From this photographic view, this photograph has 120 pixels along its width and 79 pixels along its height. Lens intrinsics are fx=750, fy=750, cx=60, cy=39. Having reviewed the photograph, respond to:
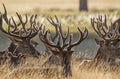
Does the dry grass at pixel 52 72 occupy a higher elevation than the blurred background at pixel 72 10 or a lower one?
higher

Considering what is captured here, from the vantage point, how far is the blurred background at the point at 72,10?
109ft

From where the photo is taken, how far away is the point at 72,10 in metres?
43.5

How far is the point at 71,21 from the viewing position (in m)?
36.8

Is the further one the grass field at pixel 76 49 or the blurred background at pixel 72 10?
the blurred background at pixel 72 10

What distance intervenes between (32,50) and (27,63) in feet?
3.90

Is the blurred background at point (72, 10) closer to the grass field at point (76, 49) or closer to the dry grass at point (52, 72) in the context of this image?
the grass field at point (76, 49)

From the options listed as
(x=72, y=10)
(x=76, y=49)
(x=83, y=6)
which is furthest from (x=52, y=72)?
(x=83, y=6)

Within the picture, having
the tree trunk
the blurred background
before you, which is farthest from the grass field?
the tree trunk

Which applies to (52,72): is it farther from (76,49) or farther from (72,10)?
(72,10)

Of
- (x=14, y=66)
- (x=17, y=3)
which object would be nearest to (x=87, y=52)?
(x=14, y=66)

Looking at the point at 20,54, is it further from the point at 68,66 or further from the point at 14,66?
the point at 68,66

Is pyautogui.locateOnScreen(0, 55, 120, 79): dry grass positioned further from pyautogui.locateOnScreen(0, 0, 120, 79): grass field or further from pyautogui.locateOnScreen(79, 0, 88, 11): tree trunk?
pyautogui.locateOnScreen(79, 0, 88, 11): tree trunk

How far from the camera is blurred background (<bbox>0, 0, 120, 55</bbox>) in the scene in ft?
109

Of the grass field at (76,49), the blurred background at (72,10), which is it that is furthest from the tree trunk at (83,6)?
the grass field at (76,49)
